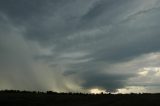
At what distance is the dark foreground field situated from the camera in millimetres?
51281

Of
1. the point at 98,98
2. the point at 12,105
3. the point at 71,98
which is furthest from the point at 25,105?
the point at 98,98

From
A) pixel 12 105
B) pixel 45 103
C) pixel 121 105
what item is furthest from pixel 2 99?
pixel 121 105

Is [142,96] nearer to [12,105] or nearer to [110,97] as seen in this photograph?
[110,97]

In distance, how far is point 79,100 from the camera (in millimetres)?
55219

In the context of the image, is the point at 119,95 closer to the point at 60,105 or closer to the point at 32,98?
the point at 60,105

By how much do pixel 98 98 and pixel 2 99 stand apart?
14.0 metres

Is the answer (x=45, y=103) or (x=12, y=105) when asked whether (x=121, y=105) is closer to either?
(x=45, y=103)

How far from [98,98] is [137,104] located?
23.9 feet

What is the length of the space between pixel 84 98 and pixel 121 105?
Result: 25.1 ft

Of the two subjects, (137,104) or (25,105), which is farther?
(25,105)

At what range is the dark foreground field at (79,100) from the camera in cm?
5128

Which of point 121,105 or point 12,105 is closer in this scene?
point 121,105

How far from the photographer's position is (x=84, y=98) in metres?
56.3

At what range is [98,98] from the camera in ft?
183
